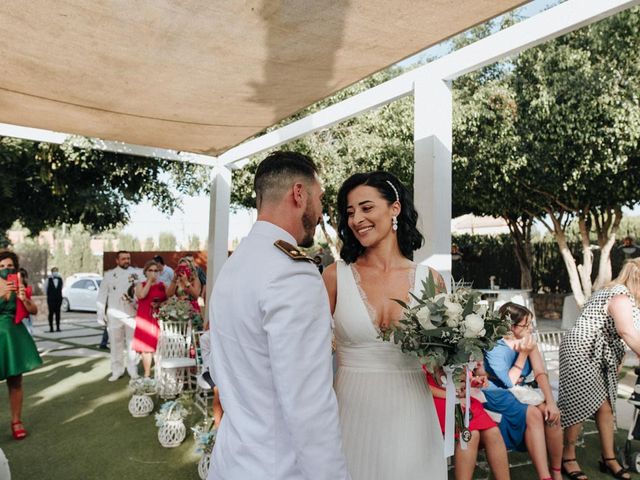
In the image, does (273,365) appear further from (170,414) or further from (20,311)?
(20,311)

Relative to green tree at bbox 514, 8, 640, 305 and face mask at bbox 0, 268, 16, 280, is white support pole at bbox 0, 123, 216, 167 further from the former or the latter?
green tree at bbox 514, 8, 640, 305

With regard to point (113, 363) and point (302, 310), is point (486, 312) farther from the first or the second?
point (113, 363)

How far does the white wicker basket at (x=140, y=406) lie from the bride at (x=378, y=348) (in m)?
4.39

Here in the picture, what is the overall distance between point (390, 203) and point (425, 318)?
66cm

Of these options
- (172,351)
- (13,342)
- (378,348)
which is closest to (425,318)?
(378,348)

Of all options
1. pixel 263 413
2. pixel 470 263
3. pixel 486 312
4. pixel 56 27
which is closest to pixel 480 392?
pixel 486 312

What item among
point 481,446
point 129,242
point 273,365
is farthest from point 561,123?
point 129,242

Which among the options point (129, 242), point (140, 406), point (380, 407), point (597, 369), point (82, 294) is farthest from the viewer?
point (129, 242)

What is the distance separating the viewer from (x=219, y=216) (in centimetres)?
664

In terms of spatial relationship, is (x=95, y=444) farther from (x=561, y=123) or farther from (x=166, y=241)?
(x=166, y=241)

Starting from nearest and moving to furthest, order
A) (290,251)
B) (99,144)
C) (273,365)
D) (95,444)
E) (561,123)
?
(273,365) < (290,251) < (95,444) < (99,144) < (561,123)

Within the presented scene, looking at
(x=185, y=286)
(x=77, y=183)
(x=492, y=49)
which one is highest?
(x=77, y=183)

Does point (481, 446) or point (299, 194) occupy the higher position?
point (299, 194)

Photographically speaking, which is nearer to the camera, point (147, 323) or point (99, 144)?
point (99, 144)
